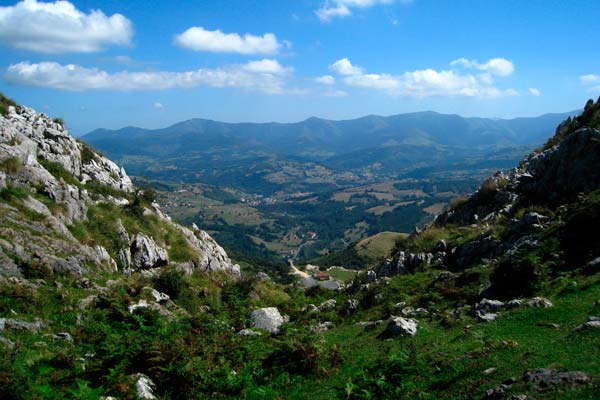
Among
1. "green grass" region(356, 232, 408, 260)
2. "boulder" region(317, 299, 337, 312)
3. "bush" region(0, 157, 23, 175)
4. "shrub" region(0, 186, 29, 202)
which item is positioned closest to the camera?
"shrub" region(0, 186, 29, 202)

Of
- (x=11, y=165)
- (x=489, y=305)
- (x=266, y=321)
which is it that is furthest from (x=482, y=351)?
(x=11, y=165)

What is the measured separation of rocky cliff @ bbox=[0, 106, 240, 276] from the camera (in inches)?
736

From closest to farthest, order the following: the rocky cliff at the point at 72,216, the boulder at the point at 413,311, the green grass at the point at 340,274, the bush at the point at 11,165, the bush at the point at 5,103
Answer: the boulder at the point at 413,311 < the rocky cliff at the point at 72,216 < the bush at the point at 11,165 < the bush at the point at 5,103 < the green grass at the point at 340,274

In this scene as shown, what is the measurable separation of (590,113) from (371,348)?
24308 millimetres

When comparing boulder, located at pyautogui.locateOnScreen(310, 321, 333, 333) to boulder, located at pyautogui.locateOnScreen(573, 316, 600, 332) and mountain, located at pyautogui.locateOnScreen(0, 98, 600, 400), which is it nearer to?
mountain, located at pyautogui.locateOnScreen(0, 98, 600, 400)

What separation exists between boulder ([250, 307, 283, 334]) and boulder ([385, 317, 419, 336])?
449cm

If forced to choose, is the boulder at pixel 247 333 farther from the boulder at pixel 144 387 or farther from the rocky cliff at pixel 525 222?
the rocky cliff at pixel 525 222

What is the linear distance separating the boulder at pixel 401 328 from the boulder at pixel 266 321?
4492 millimetres

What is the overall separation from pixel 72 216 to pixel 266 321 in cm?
1328


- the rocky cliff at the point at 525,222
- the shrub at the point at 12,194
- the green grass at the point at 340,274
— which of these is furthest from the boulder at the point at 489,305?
the green grass at the point at 340,274

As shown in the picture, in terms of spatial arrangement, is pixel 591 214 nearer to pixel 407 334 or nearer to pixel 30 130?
pixel 407 334

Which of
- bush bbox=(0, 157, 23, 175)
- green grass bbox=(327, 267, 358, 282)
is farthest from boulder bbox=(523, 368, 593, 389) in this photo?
green grass bbox=(327, 267, 358, 282)

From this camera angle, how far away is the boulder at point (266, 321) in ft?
56.6

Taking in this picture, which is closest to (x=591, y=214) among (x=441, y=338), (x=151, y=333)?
(x=441, y=338)
